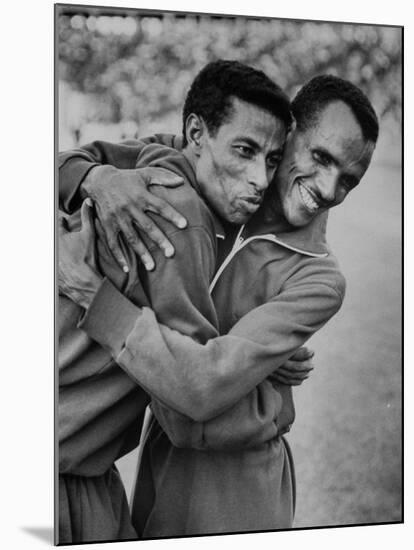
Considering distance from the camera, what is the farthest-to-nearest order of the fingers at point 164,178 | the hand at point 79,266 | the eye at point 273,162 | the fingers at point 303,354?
1. the fingers at point 303,354
2. the eye at point 273,162
3. the fingers at point 164,178
4. the hand at point 79,266

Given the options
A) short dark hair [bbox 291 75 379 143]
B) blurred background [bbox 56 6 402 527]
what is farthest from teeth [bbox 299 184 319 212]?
short dark hair [bbox 291 75 379 143]

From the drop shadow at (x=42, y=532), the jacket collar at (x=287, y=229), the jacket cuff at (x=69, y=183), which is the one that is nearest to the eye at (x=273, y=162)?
the jacket collar at (x=287, y=229)

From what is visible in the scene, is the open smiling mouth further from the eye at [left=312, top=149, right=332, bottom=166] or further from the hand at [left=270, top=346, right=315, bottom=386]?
the hand at [left=270, top=346, right=315, bottom=386]

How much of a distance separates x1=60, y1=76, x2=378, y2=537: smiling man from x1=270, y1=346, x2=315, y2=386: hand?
0.04 metres

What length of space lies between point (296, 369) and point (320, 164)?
0.82 m

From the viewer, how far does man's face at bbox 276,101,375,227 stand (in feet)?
17.6

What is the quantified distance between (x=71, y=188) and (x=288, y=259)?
910 millimetres

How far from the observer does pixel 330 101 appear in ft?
17.9

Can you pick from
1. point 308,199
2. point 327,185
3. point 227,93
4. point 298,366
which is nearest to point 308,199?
point 308,199

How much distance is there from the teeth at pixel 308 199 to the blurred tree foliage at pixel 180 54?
15.2 inches

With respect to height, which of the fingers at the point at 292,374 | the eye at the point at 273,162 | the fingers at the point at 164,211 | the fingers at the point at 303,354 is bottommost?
the fingers at the point at 292,374

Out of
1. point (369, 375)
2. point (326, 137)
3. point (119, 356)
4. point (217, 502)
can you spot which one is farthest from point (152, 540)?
point (326, 137)

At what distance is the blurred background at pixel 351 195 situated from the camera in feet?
16.9

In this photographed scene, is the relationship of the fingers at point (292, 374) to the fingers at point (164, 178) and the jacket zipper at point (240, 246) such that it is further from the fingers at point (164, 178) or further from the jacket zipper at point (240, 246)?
the fingers at point (164, 178)
